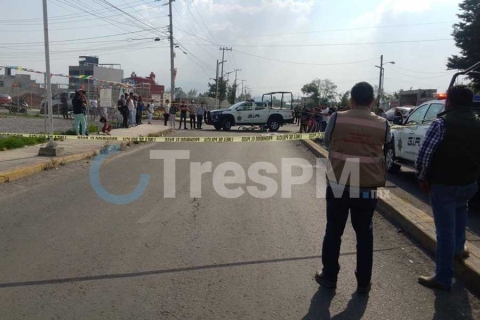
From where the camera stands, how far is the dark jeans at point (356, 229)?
403 centimetres

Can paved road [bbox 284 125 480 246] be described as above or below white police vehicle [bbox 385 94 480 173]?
below

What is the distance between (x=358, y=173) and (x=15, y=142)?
467 inches

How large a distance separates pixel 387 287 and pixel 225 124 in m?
24.4

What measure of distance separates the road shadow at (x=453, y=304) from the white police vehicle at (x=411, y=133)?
486 centimetres

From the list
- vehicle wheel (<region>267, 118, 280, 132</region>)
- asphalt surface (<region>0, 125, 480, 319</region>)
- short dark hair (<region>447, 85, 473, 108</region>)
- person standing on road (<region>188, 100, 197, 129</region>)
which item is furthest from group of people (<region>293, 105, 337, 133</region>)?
short dark hair (<region>447, 85, 473, 108</region>)

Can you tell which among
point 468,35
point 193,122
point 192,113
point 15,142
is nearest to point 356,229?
point 15,142

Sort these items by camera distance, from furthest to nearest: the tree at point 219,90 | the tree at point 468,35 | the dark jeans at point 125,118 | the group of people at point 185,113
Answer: the tree at point 219,90
the tree at point 468,35
the group of people at point 185,113
the dark jeans at point 125,118

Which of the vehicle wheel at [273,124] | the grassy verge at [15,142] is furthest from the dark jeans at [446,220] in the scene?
the vehicle wheel at [273,124]

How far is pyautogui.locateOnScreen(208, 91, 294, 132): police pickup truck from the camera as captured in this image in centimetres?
2822

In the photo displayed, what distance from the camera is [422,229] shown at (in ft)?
18.1

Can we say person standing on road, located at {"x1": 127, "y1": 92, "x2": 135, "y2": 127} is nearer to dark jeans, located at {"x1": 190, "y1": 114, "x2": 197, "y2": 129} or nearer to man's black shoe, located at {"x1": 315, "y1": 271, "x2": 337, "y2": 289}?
dark jeans, located at {"x1": 190, "y1": 114, "x2": 197, "y2": 129}

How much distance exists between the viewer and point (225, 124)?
28219 mm

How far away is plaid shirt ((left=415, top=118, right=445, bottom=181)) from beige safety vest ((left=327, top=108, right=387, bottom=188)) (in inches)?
17.2

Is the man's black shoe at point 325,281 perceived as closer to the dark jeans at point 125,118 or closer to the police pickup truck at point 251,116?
the dark jeans at point 125,118
